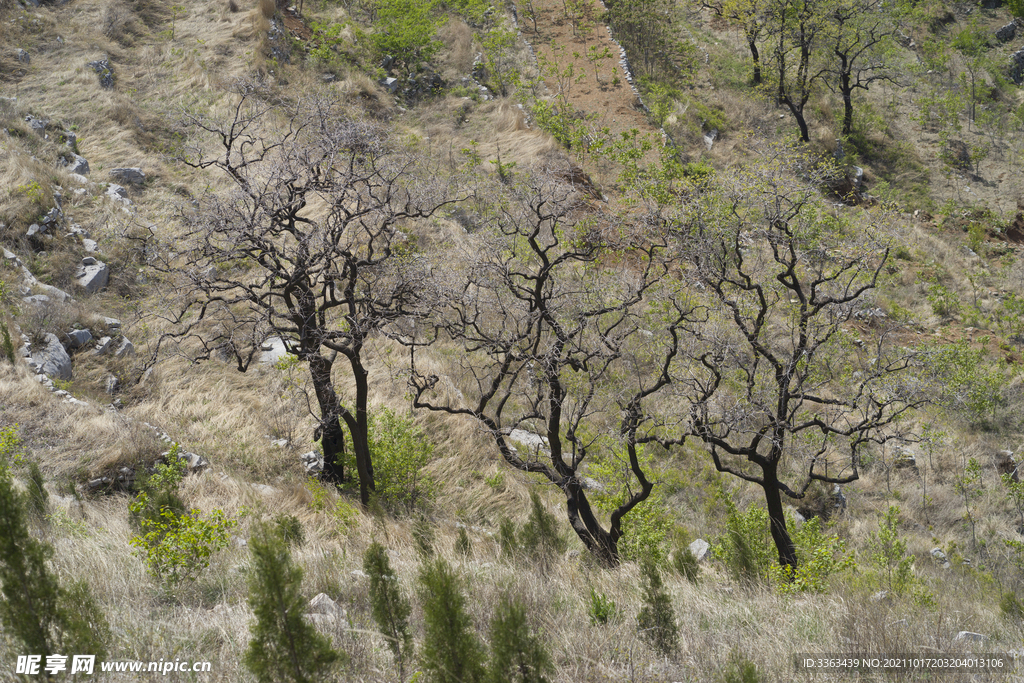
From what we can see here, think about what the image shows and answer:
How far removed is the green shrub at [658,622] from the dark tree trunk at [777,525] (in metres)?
3.35

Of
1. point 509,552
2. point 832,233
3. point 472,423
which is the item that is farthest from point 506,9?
point 509,552

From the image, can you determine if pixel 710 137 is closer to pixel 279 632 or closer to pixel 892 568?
pixel 892 568

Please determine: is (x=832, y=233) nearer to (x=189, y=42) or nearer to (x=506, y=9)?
(x=506, y=9)

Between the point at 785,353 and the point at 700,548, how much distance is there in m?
6.85

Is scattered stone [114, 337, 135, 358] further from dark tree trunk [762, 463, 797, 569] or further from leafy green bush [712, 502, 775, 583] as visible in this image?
dark tree trunk [762, 463, 797, 569]

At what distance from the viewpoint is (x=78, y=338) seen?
30.5ft

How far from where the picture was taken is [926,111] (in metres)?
22.5

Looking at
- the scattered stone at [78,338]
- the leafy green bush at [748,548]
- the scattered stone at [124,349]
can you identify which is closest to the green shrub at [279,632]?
the leafy green bush at [748,548]

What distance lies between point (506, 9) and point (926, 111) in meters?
16.0

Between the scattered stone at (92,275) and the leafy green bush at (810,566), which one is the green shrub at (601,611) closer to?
the leafy green bush at (810,566)

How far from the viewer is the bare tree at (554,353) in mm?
6242

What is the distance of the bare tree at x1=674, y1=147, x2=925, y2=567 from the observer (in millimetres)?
6488

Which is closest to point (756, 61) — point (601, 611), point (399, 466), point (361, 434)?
point (399, 466)

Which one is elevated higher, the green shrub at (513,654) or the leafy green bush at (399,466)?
the green shrub at (513,654)
